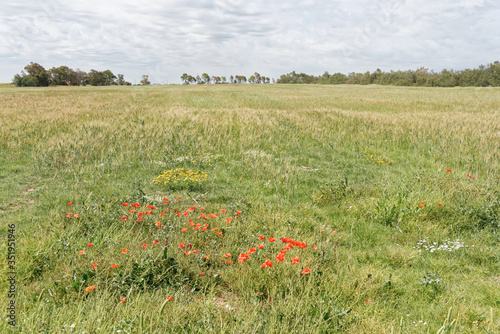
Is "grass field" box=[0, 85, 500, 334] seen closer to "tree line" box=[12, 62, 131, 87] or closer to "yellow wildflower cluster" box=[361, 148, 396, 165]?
"yellow wildflower cluster" box=[361, 148, 396, 165]

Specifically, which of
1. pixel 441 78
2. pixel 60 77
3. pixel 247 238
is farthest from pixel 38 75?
pixel 441 78

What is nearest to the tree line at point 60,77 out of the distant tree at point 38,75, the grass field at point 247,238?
the distant tree at point 38,75

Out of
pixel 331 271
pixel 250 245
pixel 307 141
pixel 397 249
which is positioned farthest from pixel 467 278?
pixel 307 141

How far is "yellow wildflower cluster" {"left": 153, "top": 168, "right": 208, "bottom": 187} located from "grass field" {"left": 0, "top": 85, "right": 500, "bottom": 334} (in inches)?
2.4

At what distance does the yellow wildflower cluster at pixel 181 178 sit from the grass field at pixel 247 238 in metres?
0.06

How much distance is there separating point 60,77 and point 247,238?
364 feet

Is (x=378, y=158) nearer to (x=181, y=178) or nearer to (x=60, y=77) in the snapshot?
(x=181, y=178)

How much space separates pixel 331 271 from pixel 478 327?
155cm

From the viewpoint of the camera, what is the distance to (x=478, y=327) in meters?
3.15

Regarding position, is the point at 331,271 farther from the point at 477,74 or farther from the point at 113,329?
the point at 477,74

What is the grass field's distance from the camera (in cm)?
316

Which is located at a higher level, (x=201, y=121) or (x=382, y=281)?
(x=201, y=121)

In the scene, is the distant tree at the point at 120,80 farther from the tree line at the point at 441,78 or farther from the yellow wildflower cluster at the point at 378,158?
the yellow wildflower cluster at the point at 378,158

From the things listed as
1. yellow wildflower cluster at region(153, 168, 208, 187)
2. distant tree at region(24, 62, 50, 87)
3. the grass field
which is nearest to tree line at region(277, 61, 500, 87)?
the grass field
